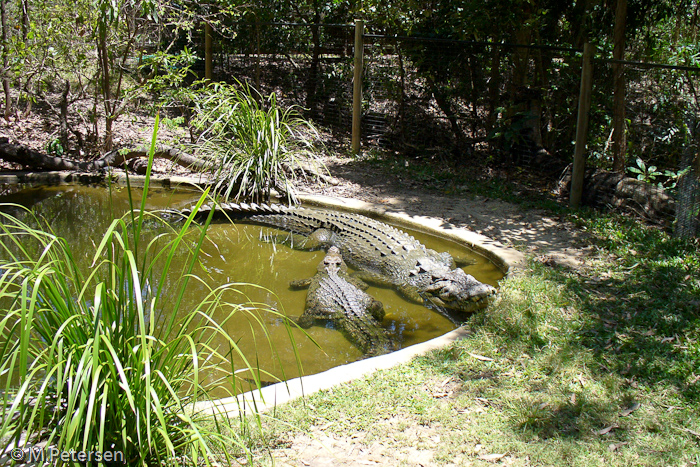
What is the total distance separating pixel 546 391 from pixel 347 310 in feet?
4.90

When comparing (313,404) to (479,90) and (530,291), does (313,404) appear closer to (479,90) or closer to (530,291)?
(530,291)

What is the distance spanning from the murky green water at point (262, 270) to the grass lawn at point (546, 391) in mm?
498

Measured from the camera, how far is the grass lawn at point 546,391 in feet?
7.29

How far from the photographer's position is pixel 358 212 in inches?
239

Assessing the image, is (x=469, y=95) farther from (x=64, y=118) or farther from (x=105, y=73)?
(x=64, y=118)

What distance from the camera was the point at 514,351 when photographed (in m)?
3.04

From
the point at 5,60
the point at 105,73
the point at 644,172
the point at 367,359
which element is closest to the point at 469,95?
the point at 644,172

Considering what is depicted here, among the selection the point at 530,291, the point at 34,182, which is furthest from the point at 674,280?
the point at 34,182

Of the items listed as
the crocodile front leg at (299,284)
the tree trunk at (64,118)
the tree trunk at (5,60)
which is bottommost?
the crocodile front leg at (299,284)

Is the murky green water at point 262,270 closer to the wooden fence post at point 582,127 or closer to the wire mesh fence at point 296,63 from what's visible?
the wooden fence post at point 582,127

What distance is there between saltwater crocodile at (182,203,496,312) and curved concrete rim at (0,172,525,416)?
0.41 metres

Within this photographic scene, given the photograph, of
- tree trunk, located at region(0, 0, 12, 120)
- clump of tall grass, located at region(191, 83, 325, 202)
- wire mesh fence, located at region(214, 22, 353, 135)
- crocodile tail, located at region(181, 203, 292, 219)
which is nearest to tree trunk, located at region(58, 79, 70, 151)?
tree trunk, located at region(0, 0, 12, 120)

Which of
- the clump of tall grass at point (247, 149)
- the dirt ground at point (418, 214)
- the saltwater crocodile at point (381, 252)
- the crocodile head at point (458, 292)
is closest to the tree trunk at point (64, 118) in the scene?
the clump of tall grass at point (247, 149)

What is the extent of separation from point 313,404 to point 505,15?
6.59 metres
